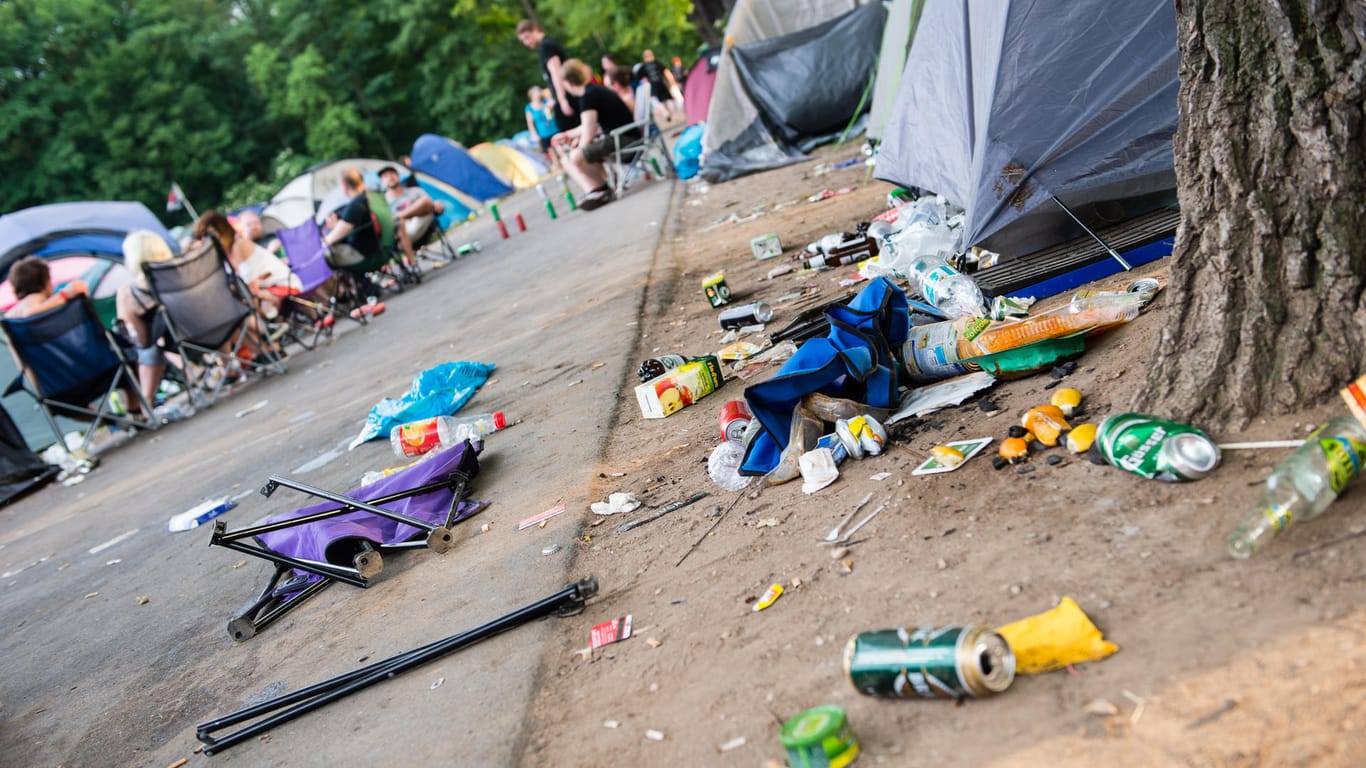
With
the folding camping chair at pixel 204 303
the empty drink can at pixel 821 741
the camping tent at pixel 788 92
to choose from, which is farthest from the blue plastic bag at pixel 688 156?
the empty drink can at pixel 821 741

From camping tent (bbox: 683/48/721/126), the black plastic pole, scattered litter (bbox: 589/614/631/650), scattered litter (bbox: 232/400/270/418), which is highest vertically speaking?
camping tent (bbox: 683/48/721/126)

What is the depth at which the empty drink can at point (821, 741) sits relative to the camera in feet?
5.80

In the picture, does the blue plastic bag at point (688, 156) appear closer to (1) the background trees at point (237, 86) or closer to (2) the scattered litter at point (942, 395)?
(2) the scattered litter at point (942, 395)

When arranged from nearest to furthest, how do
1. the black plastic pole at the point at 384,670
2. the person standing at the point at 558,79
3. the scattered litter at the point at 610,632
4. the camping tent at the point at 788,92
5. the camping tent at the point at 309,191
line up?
the scattered litter at the point at 610,632, the black plastic pole at the point at 384,670, the camping tent at the point at 788,92, the person standing at the point at 558,79, the camping tent at the point at 309,191

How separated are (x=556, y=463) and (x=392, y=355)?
437 cm

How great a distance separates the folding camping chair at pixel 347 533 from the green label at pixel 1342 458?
2.69 meters

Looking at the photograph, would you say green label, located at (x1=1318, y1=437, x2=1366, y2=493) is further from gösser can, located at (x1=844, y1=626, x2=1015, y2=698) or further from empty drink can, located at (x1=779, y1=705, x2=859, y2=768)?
empty drink can, located at (x1=779, y1=705, x2=859, y2=768)

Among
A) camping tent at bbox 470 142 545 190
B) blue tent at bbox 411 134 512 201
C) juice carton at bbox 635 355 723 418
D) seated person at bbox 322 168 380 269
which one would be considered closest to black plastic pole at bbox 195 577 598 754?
juice carton at bbox 635 355 723 418

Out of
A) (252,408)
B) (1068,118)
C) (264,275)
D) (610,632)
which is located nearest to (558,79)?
(264,275)

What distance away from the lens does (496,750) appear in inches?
87.6

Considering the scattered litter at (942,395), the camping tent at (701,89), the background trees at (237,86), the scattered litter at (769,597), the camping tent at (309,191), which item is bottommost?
the scattered litter at (769,597)

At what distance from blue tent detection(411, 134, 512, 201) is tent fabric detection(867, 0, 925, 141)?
12.9 m

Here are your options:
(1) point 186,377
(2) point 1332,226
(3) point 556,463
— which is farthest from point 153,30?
(2) point 1332,226

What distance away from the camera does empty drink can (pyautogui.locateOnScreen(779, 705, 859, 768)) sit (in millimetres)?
1768
